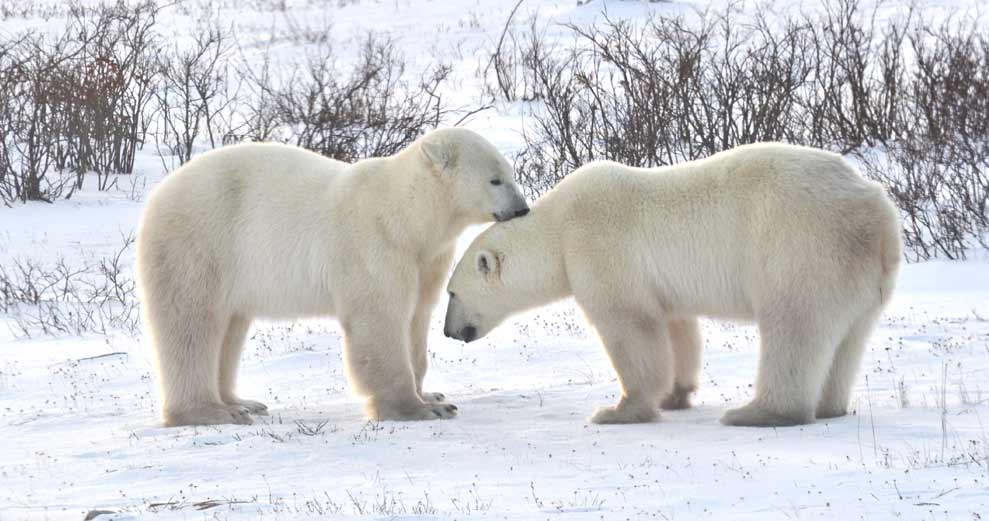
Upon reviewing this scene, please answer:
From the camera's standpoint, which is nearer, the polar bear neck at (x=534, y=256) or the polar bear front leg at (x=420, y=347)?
the polar bear neck at (x=534, y=256)

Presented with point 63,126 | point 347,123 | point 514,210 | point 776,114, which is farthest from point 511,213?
point 63,126

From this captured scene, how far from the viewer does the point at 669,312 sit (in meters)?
5.47

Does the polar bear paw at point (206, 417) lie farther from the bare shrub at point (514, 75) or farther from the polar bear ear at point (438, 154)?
the bare shrub at point (514, 75)

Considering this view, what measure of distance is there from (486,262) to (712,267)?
1.06 metres

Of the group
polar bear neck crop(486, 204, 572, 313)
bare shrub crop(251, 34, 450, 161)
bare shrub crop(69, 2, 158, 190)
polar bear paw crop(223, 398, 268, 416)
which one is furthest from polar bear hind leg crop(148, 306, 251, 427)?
bare shrub crop(69, 2, 158, 190)

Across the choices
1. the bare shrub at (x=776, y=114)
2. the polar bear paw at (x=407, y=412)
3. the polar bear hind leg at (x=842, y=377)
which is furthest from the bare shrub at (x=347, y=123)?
the polar bear hind leg at (x=842, y=377)

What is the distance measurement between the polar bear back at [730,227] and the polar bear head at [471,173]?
0.64 feet

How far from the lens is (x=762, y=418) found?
5.06m

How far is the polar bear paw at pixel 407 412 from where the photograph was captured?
5531 millimetres

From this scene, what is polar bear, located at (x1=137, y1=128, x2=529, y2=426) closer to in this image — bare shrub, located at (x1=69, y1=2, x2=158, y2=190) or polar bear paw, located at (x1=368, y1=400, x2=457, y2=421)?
polar bear paw, located at (x1=368, y1=400, x2=457, y2=421)

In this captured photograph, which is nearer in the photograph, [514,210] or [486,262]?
[514,210]

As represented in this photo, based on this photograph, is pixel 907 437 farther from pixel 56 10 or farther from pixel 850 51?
pixel 56 10

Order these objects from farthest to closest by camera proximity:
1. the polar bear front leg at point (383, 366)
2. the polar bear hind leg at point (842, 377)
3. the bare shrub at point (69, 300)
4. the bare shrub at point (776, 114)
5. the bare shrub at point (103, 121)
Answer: the bare shrub at point (103, 121)
the bare shrub at point (776, 114)
the bare shrub at point (69, 300)
the polar bear front leg at point (383, 366)
the polar bear hind leg at point (842, 377)

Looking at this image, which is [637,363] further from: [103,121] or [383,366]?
[103,121]
